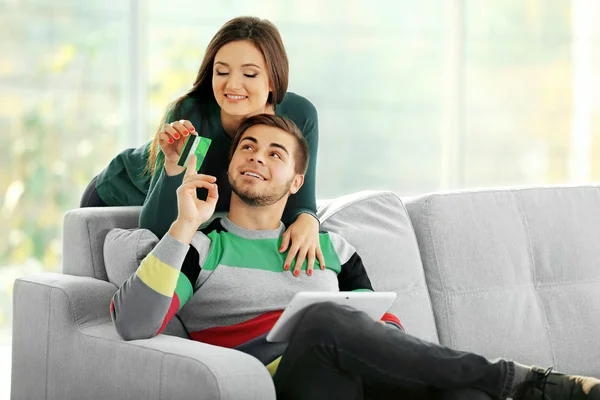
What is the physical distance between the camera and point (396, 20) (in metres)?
5.58

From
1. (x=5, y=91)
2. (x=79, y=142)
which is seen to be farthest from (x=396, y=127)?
(x=5, y=91)

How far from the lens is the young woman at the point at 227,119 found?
236 cm

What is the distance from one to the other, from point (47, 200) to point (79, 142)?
0.33 metres

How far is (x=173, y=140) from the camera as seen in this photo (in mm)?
2314

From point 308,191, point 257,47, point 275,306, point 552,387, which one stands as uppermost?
point 257,47

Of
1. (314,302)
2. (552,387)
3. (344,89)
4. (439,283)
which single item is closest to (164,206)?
(314,302)

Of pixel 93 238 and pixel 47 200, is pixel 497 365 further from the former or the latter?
pixel 47 200

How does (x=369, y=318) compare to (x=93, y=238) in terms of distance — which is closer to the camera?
(x=369, y=318)

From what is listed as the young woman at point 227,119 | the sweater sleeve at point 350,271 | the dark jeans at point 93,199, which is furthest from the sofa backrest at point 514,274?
the dark jeans at point 93,199

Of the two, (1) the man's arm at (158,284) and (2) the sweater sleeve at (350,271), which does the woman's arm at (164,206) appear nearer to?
(1) the man's arm at (158,284)

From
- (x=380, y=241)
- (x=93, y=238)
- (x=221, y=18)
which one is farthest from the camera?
(x=221, y=18)

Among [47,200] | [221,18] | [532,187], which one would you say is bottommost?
[47,200]

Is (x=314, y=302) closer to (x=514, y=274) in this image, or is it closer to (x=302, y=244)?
(x=302, y=244)

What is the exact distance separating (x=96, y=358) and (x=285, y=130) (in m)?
0.75
